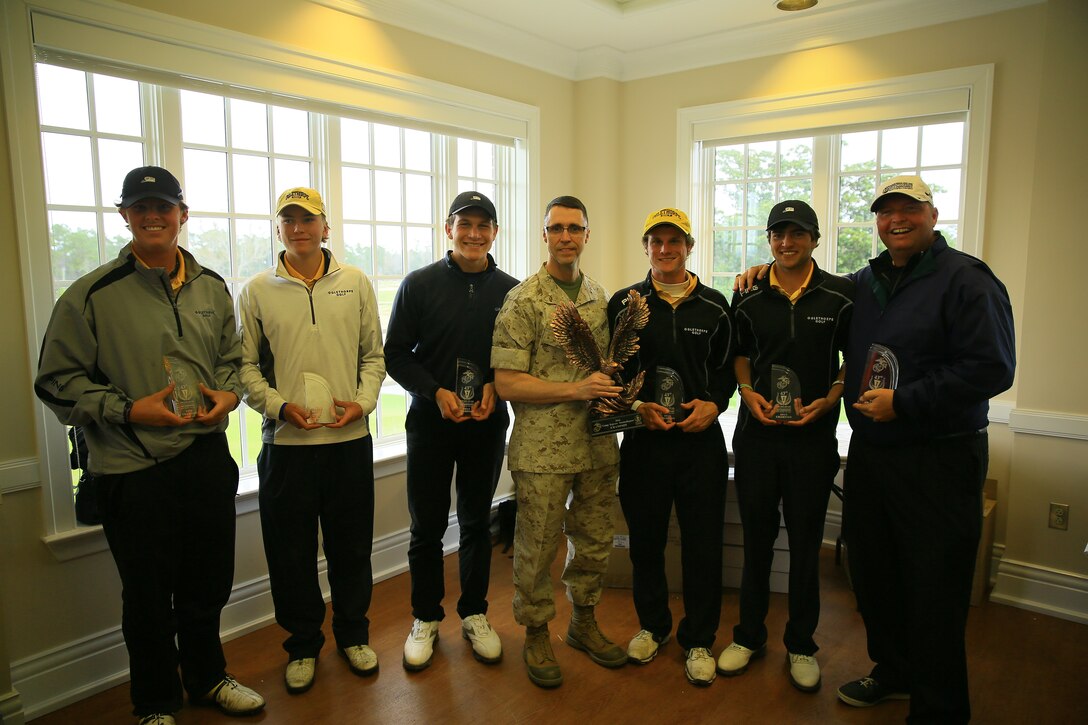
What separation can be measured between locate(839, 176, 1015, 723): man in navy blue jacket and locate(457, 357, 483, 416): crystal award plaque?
1.24 metres

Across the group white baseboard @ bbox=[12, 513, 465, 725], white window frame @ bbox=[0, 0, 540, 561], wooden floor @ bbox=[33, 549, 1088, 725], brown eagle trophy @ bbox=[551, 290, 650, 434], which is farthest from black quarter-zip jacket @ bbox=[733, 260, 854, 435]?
white baseboard @ bbox=[12, 513, 465, 725]

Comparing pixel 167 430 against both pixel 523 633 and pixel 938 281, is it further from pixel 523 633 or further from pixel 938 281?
pixel 938 281

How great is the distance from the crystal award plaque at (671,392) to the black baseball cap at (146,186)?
64.0 inches

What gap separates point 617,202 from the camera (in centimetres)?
448

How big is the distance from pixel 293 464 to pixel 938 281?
2.11 metres

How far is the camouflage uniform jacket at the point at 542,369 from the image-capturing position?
2.31 metres

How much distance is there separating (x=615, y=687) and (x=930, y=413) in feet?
4.55

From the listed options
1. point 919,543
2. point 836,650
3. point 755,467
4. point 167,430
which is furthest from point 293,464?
point 836,650

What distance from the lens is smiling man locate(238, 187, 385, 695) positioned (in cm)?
235

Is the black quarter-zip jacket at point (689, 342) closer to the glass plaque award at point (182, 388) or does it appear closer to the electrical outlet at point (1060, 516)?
the glass plaque award at point (182, 388)

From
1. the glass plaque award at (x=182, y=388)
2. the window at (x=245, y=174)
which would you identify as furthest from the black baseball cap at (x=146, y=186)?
the window at (x=245, y=174)

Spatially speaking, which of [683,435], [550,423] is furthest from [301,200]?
[683,435]

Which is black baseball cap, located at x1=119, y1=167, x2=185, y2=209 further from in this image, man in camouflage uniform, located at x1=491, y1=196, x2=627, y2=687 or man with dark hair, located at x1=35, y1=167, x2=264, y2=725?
man in camouflage uniform, located at x1=491, y1=196, x2=627, y2=687

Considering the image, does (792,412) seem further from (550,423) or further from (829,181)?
(829,181)
